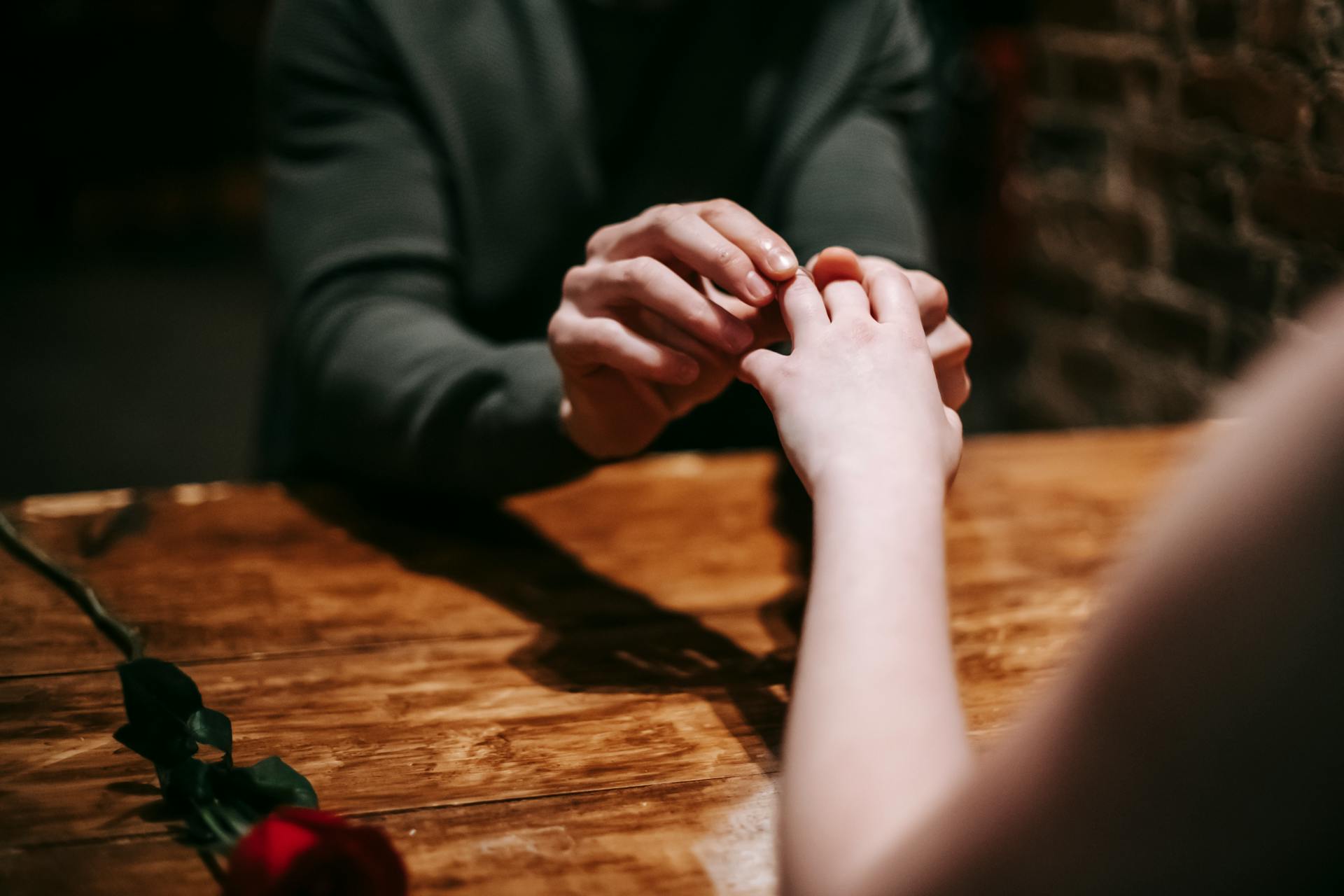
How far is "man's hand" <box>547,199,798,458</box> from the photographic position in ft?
1.95

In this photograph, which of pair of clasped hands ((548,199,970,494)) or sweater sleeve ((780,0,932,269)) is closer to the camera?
pair of clasped hands ((548,199,970,494))

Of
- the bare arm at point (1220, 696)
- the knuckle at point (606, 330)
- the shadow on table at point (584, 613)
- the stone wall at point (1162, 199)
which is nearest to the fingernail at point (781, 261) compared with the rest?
the knuckle at point (606, 330)

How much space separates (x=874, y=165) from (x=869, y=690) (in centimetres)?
70

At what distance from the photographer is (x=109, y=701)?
0.58 metres

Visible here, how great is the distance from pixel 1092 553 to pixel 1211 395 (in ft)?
2.05

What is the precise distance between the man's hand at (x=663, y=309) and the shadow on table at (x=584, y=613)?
12 cm

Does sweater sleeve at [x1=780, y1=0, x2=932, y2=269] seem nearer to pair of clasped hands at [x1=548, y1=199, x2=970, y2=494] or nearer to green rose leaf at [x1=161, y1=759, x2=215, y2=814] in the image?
pair of clasped hands at [x1=548, y1=199, x2=970, y2=494]

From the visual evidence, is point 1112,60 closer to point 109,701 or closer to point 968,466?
point 968,466

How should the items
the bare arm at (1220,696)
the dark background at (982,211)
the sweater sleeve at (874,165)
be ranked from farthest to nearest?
the dark background at (982,211)
the sweater sleeve at (874,165)
the bare arm at (1220,696)

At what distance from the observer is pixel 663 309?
24.0 inches

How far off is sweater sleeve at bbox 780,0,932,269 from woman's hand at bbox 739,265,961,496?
314 mm

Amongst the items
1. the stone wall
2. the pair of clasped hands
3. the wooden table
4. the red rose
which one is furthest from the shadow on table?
the stone wall

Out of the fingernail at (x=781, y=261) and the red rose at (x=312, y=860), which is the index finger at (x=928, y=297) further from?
the red rose at (x=312, y=860)

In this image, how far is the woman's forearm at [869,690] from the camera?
1.14ft
